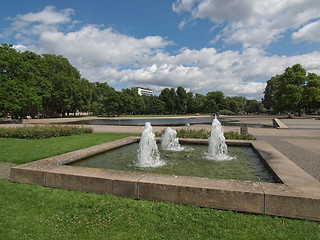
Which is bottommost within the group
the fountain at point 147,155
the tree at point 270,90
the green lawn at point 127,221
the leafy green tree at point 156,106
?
the green lawn at point 127,221

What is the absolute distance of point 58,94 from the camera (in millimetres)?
49938

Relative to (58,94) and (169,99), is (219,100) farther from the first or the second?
(58,94)

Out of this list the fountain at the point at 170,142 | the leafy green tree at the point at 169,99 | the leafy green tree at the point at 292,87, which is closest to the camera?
the fountain at the point at 170,142

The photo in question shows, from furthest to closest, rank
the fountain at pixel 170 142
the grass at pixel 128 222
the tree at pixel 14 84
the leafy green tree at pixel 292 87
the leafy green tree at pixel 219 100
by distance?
the leafy green tree at pixel 219 100
the leafy green tree at pixel 292 87
the tree at pixel 14 84
the fountain at pixel 170 142
the grass at pixel 128 222

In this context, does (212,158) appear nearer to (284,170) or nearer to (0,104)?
(284,170)

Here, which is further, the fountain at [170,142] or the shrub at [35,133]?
the shrub at [35,133]

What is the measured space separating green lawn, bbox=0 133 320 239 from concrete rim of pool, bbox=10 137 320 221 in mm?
143

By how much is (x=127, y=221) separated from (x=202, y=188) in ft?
4.68

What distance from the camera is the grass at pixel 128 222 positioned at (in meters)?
2.91

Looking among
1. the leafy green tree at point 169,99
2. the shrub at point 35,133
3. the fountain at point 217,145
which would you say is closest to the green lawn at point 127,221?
the fountain at point 217,145

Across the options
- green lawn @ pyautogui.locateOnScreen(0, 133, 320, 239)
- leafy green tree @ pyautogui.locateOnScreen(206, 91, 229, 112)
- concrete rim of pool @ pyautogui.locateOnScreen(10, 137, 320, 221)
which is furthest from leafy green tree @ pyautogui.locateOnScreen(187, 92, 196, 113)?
green lawn @ pyautogui.locateOnScreen(0, 133, 320, 239)

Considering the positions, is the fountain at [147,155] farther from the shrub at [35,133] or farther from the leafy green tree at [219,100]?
the leafy green tree at [219,100]

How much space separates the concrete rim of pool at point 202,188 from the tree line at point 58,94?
3197cm

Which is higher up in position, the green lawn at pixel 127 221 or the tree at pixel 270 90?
the tree at pixel 270 90
